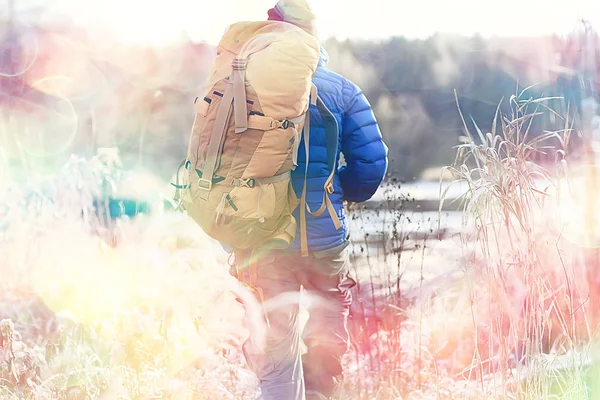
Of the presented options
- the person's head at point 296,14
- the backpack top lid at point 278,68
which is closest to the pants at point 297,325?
the backpack top lid at point 278,68

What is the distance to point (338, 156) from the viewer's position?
2322 mm

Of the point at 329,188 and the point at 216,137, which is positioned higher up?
the point at 216,137

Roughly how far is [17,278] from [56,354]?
1.36 feet

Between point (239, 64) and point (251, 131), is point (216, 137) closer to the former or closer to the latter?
point (251, 131)

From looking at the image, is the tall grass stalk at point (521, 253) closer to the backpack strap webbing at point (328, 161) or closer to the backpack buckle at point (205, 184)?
the backpack strap webbing at point (328, 161)

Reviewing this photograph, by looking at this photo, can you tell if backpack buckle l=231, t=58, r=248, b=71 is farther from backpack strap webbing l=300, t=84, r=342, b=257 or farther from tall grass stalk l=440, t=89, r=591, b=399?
tall grass stalk l=440, t=89, r=591, b=399

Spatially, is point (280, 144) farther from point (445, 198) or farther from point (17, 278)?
point (17, 278)

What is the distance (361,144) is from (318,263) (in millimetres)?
452

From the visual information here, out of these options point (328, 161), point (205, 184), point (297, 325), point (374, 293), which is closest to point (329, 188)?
point (328, 161)

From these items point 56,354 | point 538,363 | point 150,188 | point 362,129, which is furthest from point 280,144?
point 56,354

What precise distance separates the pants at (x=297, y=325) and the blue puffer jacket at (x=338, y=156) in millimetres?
94

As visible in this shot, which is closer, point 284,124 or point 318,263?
point 284,124

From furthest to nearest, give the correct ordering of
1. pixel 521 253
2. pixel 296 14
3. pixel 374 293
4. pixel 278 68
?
pixel 374 293 < pixel 521 253 < pixel 296 14 < pixel 278 68

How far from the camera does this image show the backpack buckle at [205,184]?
7.04ft
